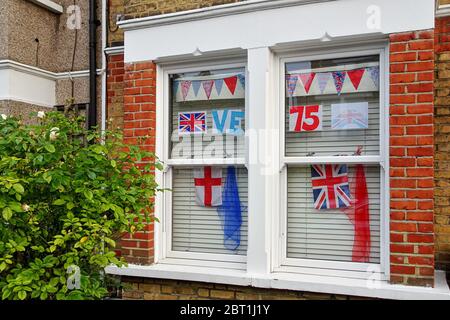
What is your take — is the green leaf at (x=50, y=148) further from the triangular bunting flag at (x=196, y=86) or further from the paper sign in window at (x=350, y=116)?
the paper sign in window at (x=350, y=116)

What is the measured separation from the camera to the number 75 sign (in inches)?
146

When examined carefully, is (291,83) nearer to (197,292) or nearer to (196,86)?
(196,86)

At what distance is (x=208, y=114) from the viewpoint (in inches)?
161

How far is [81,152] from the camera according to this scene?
315cm

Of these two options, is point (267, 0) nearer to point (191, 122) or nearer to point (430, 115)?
point (191, 122)

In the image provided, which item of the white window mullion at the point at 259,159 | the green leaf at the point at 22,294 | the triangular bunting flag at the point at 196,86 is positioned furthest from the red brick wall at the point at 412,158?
the green leaf at the point at 22,294

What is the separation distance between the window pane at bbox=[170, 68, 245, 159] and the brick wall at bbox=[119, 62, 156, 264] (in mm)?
210

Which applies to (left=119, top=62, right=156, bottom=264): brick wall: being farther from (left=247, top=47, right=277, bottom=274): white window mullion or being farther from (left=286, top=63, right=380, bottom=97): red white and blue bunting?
(left=286, top=63, right=380, bottom=97): red white and blue bunting

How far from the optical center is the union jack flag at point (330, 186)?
144 inches

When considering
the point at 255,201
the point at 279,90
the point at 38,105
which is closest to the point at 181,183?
the point at 255,201

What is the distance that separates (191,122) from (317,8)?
4.64ft

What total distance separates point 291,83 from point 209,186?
1120 millimetres

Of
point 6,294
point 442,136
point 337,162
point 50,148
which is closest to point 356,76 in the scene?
point 337,162

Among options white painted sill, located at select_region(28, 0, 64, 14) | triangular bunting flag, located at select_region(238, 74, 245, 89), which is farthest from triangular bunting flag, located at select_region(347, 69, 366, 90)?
white painted sill, located at select_region(28, 0, 64, 14)
